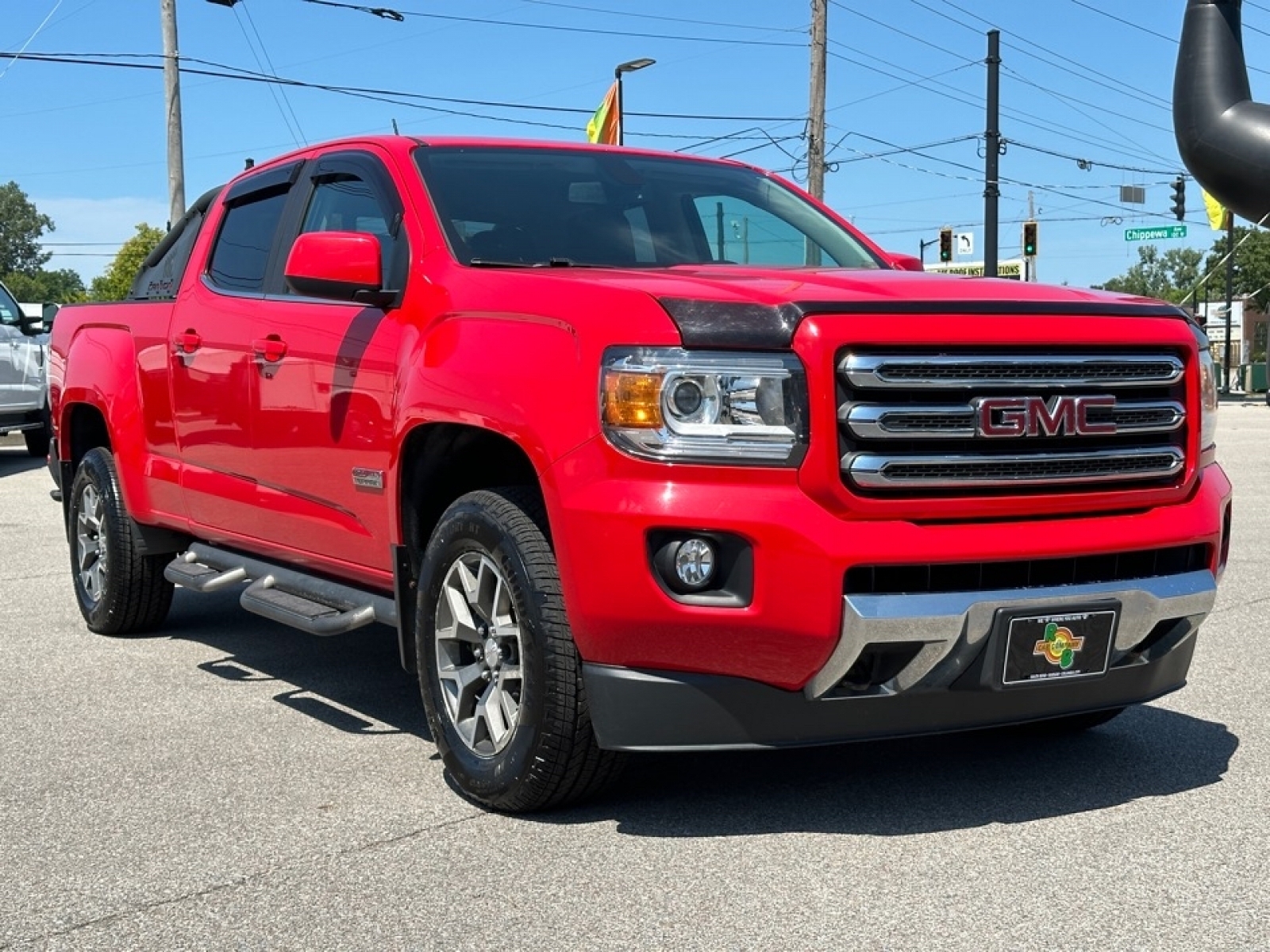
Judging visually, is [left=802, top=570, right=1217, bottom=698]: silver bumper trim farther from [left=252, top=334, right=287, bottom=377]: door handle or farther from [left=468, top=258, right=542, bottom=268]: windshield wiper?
[left=252, top=334, right=287, bottom=377]: door handle

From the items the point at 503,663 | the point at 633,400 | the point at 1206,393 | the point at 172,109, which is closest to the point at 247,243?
the point at 503,663

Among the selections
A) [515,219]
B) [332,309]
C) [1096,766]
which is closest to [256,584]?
[332,309]

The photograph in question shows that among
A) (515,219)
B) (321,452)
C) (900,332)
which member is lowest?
(321,452)

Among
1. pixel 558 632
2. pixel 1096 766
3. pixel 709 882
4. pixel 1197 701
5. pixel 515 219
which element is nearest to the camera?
pixel 709 882

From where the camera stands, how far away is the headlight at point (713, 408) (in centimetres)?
375

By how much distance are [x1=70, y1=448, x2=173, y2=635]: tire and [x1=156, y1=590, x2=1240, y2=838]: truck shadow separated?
4.27 feet

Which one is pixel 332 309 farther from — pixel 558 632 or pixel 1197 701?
pixel 1197 701

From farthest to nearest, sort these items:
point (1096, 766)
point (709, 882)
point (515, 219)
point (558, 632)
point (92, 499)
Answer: point (92, 499) → point (515, 219) → point (1096, 766) → point (558, 632) → point (709, 882)

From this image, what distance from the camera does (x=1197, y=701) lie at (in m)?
5.59

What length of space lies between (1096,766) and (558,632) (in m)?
1.80

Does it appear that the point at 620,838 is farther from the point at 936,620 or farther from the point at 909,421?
the point at 909,421

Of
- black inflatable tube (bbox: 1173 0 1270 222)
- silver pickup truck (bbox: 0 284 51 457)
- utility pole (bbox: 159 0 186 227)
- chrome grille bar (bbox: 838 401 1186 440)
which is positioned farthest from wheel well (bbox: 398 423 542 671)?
utility pole (bbox: 159 0 186 227)

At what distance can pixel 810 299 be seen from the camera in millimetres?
3826

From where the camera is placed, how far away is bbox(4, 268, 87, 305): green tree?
158500mm
